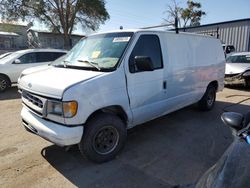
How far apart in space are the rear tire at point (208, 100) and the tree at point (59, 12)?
26001mm

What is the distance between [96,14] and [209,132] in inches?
1185

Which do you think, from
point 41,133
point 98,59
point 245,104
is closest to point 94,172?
point 41,133

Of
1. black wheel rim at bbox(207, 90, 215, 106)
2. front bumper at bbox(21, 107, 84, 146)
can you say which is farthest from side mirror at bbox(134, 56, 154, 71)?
black wheel rim at bbox(207, 90, 215, 106)

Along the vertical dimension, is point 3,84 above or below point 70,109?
below

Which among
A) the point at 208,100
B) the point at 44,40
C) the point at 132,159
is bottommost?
the point at 132,159

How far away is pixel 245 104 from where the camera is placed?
23.7 ft

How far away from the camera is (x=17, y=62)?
30.7 ft

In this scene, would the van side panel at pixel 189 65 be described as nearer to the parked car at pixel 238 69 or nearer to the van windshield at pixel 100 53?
the van windshield at pixel 100 53

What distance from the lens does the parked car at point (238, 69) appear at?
9492 mm

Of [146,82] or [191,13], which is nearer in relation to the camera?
[146,82]

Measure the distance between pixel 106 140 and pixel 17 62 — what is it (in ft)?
23.8

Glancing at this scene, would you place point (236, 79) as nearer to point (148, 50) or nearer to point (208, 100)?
point (208, 100)

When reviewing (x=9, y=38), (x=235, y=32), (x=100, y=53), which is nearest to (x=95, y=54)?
(x=100, y=53)

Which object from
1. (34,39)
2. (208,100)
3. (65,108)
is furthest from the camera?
(34,39)
